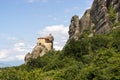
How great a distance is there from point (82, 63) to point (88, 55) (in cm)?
779

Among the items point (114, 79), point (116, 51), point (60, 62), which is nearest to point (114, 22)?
point (60, 62)

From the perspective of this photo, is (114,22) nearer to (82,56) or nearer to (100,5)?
(100,5)

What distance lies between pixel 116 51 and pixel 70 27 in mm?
59569

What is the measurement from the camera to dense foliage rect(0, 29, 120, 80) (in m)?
65.2

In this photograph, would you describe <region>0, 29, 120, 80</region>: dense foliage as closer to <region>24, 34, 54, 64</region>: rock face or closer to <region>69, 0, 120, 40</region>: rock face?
<region>24, 34, 54, 64</region>: rock face

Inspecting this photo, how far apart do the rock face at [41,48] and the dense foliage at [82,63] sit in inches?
293

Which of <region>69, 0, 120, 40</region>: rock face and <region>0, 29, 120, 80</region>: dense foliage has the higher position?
<region>69, 0, 120, 40</region>: rock face

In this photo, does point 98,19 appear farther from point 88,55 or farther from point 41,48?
point 88,55

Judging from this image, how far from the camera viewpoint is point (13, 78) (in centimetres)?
8475

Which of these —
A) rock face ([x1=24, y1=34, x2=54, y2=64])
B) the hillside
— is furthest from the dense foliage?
rock face ([x1=24, y1=34, x2=54, y2=64])

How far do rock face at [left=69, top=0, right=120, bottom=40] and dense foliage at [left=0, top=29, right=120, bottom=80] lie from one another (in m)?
8.22

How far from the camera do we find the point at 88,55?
10275 cm

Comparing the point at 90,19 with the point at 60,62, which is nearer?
the point at 60,62

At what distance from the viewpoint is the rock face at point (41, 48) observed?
5458 inches
